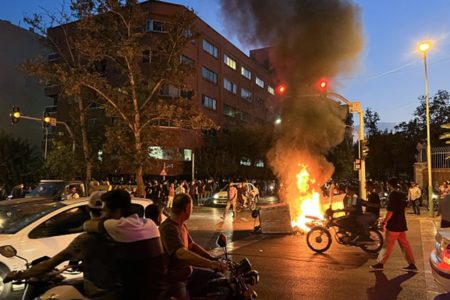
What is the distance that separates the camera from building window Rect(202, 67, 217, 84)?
1854 inches

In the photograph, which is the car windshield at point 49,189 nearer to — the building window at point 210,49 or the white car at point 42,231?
the white car at point 42,231

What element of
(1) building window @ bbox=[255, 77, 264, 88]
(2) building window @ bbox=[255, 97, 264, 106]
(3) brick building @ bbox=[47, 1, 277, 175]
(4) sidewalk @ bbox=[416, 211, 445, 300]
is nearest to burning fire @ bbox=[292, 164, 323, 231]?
(4) sidewalk @ bbox=[416, 211, 445, 300]

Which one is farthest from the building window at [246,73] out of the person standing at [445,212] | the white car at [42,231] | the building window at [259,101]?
the white car at [42,231]

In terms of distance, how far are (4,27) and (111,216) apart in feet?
167

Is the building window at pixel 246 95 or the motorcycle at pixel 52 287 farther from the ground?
the building window at pixel 246 95

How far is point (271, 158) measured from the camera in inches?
859

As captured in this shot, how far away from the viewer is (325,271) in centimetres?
849

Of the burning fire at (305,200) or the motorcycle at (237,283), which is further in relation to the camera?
the burning fire at (305,200)

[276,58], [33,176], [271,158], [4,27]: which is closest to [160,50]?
[276,58]

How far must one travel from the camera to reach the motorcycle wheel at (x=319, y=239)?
10672 mm

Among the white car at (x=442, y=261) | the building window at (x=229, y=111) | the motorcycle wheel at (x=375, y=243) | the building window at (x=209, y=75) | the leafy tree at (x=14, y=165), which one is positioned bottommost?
the motorcycle wheel at (x=375, y=243)

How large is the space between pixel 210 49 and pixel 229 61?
609 centimetres

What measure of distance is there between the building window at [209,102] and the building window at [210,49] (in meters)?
4.91

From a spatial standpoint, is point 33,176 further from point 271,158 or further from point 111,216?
point 111,216
